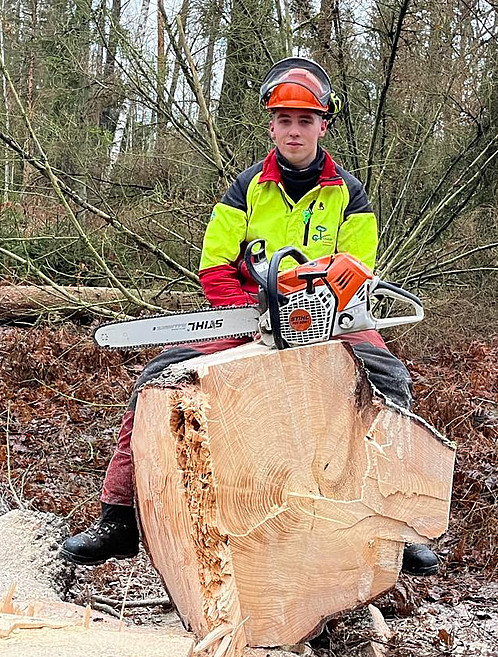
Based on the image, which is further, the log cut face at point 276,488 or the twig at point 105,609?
the twig at point 105,609

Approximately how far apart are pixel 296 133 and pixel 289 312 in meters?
0.97

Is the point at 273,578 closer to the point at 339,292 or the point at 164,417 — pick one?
the point at 164,417

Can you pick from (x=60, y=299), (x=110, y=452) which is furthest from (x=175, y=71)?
(x=110, y=452)

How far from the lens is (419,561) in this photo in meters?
2.77

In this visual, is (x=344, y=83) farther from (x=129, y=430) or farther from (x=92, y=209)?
(x=129, y=430)

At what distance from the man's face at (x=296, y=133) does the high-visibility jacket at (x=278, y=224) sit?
0.10 meters

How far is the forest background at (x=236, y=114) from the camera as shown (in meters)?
5.68

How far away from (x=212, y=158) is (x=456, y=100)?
2.02 meters

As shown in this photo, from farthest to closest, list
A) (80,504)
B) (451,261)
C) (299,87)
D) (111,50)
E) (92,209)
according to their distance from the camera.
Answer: (451,261) → (111,50) → (92,209) → (80,504) → (299,87)

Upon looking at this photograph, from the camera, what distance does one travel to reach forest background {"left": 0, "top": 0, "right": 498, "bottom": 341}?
5.68m

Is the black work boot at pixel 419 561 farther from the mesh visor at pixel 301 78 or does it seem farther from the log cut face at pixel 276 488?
the mesh visor at pixel 301 78

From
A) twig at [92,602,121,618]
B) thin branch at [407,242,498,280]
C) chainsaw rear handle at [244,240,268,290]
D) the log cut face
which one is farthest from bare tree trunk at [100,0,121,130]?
twig at [92,602,121,618]

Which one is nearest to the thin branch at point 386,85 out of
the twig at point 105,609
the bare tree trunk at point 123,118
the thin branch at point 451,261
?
the thin branch at point 451,261

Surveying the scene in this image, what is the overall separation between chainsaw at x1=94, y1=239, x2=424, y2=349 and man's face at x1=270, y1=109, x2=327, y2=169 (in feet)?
2.03
